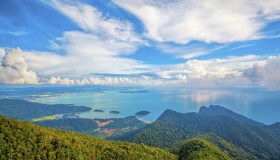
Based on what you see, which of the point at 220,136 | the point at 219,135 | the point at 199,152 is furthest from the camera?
the point at 219,135

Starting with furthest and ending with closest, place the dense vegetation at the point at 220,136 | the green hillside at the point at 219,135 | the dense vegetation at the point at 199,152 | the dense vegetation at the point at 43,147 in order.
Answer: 1. the green hillside at the point at 219,135
2. the dense vegetation at the point at 220,136
3. the dense vegetation at the point at 199,152
4. the dense vegetation at the point at 43,147

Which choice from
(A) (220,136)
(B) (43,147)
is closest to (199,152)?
(B) (43,147)

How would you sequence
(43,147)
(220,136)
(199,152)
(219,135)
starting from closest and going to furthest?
(43,147) < (199,152) < (220,136) < (219,135)

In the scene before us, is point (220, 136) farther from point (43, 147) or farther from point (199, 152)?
point (43, 147)

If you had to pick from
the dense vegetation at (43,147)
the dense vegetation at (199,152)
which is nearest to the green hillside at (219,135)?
the dense vegetation at (199,152)

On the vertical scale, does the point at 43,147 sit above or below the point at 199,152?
above

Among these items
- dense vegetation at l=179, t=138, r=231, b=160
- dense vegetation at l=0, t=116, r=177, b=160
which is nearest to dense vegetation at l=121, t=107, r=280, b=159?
dense vegetation at l=179, t=138, r=231, b=160

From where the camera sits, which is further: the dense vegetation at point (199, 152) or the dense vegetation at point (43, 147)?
the dense vegetation at point (199, 152)

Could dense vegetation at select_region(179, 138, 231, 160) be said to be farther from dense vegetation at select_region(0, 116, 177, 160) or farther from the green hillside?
the green hillside

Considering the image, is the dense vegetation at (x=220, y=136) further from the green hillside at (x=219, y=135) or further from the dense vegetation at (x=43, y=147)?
the dense vegetation at (x=43, y=147)
